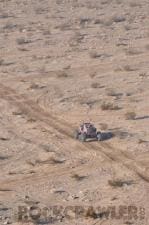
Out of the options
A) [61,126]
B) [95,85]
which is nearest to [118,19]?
[95,85]

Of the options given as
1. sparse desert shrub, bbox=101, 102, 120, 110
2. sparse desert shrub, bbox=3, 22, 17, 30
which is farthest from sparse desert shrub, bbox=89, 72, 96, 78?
sparse desert shrub, bbox=3, 22, 17, 30

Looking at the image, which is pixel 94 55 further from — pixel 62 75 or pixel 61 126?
pixel 61 126

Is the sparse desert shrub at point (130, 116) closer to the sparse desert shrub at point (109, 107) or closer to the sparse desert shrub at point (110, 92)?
the sparse desert shrub at point (109, 107)

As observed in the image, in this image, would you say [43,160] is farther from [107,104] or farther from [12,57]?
[12,57]

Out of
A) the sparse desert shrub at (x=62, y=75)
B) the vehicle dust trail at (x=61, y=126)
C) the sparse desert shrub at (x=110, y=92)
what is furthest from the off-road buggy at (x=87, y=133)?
the sparse desert shrub at (x=62, y=75)

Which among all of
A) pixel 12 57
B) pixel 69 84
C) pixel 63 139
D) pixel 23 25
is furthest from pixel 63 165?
pixel 23 25

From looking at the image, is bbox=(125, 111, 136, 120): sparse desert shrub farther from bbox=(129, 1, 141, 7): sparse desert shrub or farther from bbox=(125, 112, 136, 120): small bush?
bbox=(129, 1, 141, 7): sparse desert shrub
